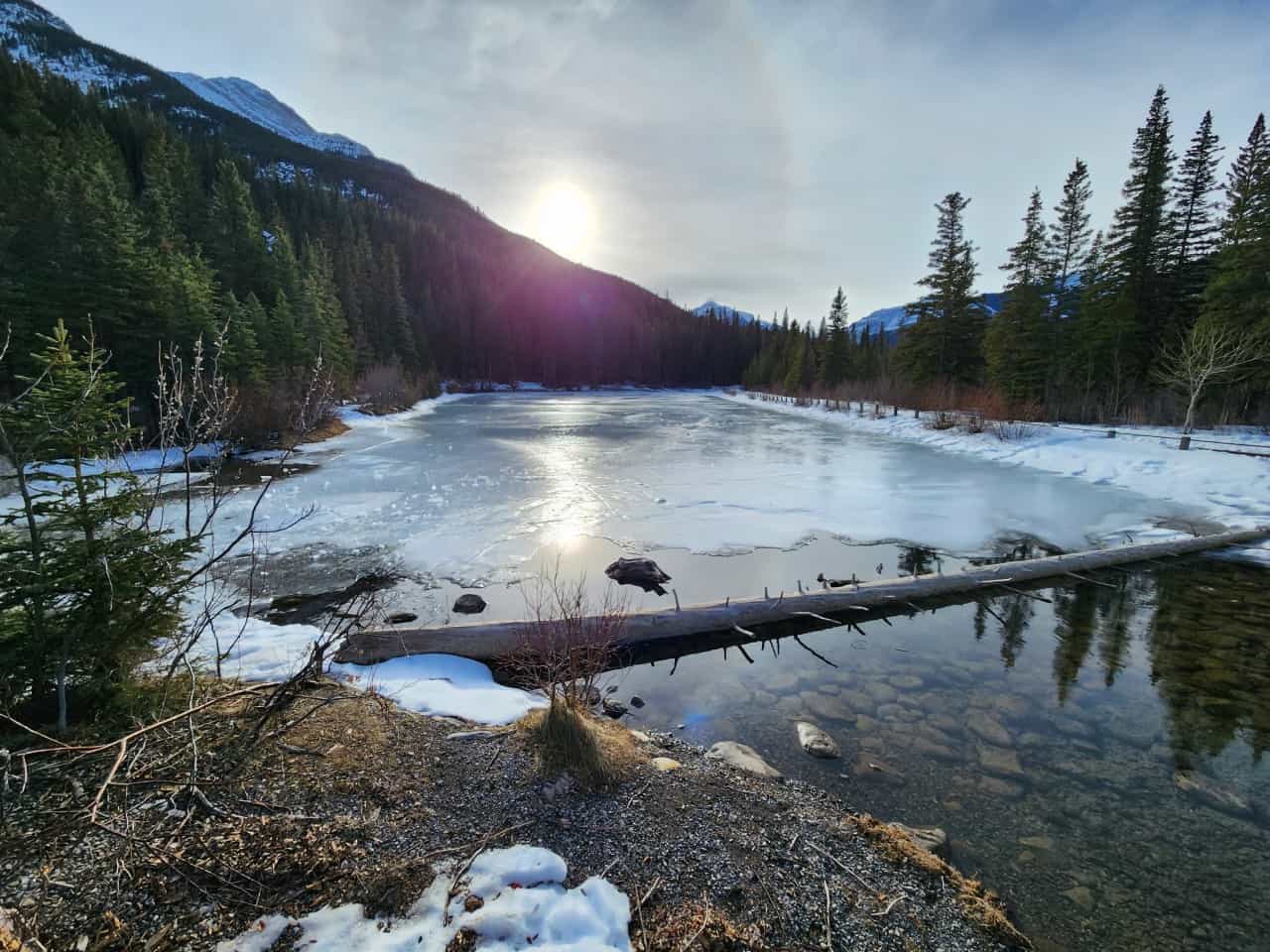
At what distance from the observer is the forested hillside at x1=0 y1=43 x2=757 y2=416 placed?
2195cm

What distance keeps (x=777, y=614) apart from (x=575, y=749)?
4333 millimetres

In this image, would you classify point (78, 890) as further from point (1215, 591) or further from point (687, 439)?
point (687, 439)

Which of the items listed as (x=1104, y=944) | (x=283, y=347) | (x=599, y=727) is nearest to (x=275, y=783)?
(x=599, y=727)

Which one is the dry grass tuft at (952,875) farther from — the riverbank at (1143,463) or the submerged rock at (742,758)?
the riverbank at (1143,463)

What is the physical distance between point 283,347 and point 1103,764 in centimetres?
4109

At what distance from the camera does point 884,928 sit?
290 centimetres

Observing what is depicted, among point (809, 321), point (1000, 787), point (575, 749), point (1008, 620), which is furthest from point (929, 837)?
point (809, 321)

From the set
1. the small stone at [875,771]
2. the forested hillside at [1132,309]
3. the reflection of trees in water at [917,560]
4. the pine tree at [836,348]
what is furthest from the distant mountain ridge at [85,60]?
the small stone at [875,771]

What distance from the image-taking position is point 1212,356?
17875 millimetres

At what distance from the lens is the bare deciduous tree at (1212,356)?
1847cm

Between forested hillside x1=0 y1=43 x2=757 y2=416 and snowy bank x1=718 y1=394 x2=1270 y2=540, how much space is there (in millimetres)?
21644

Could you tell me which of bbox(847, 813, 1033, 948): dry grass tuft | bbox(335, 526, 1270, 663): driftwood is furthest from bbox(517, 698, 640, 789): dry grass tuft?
bbox(335, 526, 1270, 663): driftwood

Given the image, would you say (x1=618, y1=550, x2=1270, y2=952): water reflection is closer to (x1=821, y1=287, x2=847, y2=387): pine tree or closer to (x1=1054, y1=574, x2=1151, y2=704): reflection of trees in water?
(x1=1054, y1=574, x2=1151, y2=704): reflection of trees in water

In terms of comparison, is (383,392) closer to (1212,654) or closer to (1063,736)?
(1063,736)
